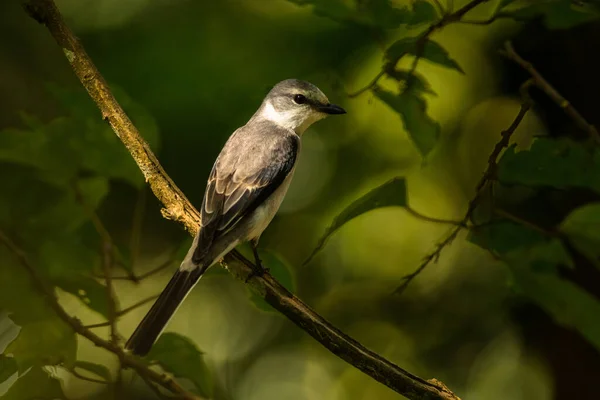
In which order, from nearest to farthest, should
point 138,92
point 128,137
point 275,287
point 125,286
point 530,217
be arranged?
point 275,287 < point 128,137 < point 125,286 < point 138,92 < point 530,217

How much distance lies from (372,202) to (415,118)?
0.27m

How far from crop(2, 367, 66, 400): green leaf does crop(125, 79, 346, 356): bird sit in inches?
8.2

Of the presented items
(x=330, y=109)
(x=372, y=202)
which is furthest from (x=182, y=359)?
(x=330, y=109)

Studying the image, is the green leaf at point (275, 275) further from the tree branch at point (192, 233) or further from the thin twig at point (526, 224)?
the thin twig at point (526, 224)

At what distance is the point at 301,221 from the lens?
3.91m

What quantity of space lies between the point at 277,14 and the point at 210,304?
1.74 metres

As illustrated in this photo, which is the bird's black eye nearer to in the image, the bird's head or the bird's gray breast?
the bird's head

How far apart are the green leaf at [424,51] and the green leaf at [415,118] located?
11 cm

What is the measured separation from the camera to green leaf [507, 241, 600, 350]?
204 cm

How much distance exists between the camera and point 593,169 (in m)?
2.04

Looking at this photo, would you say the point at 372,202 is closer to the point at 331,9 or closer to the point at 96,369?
the point at 331,9

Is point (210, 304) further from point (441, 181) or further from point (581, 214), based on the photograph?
point (581, 214)

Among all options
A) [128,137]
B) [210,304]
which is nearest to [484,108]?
[210,304]

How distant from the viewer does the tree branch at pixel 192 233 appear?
1854mm
